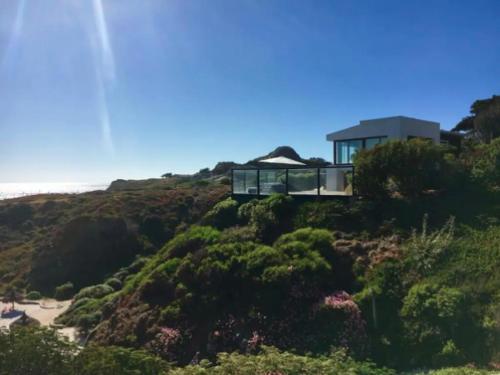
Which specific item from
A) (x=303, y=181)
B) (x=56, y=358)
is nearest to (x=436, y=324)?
(x=56, y=358)

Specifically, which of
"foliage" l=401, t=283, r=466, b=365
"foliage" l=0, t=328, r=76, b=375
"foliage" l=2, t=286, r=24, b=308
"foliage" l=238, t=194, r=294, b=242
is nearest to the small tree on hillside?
"foliage" l=2, t=286, r=24, b=308

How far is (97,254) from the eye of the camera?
1090 inches

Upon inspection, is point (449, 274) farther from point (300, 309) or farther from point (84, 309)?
point (84, 309)

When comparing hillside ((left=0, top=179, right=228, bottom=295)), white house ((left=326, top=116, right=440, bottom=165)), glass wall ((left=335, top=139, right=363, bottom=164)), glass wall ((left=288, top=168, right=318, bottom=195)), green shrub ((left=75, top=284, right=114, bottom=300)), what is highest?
white house ((left=326, top=116, right=440, bottom=165))

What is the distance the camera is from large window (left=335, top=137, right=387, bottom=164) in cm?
2062

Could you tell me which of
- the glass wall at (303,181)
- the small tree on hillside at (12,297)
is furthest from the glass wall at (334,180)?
the small tree on hillside at (12,297)

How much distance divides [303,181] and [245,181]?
124 inches

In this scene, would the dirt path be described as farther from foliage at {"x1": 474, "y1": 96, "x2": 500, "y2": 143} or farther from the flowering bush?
foliage at {"x1": 474, "y1": 96, "x2": 500, "y2": 143}

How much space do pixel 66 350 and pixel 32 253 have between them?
28.3m

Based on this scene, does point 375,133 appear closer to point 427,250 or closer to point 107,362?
point 427,250

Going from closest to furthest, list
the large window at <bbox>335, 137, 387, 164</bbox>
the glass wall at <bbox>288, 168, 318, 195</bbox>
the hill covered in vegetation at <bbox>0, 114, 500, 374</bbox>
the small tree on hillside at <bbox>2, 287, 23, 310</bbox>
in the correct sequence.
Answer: the hill covered in vegetation at <bbox>0, 114, 500, 374</bbox>
the glass wall at <bbox>288, 168, 318, 195</bbox>
the large window at <bbox>335, 137, 387, 164</bbox>
the small tree on hillside at <bbox>2, 287, 23, 310</bbox>

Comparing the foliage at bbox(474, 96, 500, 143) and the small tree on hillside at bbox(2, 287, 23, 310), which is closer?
the small tree on hillside at bbox(2, 287, 23, 310)

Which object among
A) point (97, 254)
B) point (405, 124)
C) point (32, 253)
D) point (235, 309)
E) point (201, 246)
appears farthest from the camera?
point (32, 253)

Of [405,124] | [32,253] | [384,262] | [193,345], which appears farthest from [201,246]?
[32,253]
